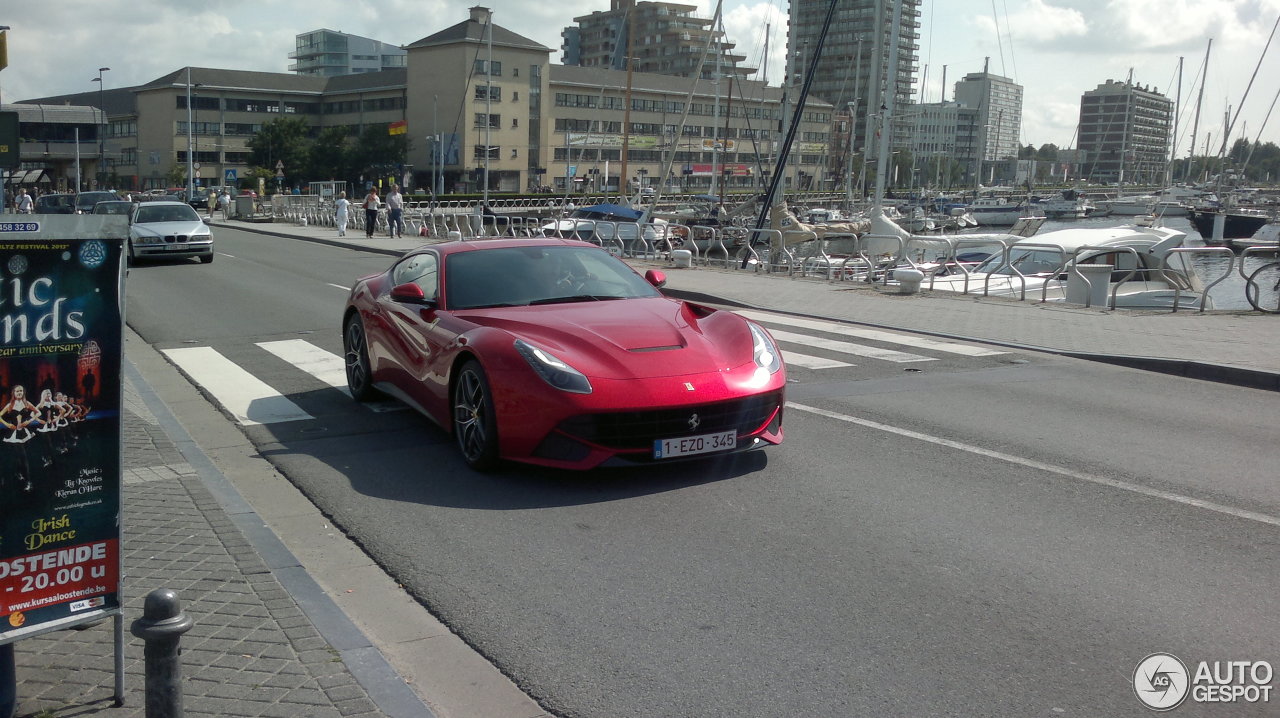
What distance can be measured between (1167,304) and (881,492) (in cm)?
1800

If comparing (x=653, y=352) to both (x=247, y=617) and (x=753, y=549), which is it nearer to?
(x=753, y=549)

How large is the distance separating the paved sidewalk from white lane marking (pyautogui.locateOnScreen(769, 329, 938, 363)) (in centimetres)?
159

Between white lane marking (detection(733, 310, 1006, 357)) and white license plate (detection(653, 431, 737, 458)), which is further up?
white license plate (detection(653, 431, 737, 458))

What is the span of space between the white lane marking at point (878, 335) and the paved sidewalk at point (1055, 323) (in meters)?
0.41

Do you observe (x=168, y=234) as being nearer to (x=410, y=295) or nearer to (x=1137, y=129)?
(x=410, y=295)

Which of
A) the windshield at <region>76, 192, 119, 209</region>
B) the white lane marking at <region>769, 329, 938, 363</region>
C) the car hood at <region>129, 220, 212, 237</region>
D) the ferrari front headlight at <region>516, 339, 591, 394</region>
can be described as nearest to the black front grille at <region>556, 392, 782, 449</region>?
Result: the ferrari front headlight at <region>516, 339, 591, 394</region>

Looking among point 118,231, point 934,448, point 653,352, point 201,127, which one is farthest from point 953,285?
point 201,127

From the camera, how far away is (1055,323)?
14.8 meters

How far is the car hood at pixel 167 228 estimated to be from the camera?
25688 millimetres

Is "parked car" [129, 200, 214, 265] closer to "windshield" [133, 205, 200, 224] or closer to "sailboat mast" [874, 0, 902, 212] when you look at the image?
"windshield" [133, 205, 200, 224]

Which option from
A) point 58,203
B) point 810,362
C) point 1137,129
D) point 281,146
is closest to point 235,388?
point 810,362

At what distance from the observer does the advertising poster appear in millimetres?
3375

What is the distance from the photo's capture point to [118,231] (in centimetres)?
362

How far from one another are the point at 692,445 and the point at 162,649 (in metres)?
3.72
